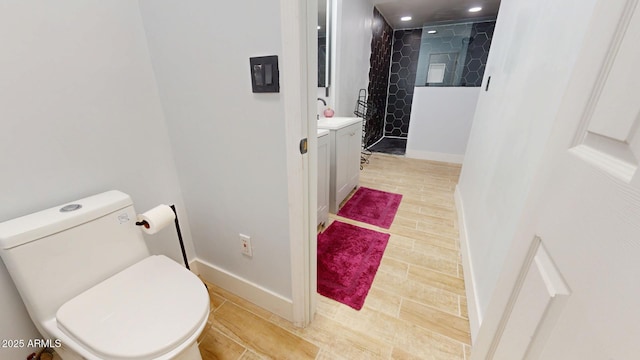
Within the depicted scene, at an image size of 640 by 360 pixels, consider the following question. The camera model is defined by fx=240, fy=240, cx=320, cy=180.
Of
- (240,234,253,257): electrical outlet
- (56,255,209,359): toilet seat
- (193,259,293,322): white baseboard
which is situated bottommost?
(193,259,293,322): white baseboard

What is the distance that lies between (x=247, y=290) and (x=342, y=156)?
4.46ft

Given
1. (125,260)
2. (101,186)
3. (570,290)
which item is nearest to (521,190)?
(570,290)

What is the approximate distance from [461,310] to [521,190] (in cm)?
80

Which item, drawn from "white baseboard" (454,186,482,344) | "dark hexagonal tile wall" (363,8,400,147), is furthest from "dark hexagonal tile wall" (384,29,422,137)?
"white baseboard" (454,186,482,344)

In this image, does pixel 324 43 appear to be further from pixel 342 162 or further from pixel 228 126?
pixel 228 126

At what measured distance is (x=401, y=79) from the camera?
5371 millimetres

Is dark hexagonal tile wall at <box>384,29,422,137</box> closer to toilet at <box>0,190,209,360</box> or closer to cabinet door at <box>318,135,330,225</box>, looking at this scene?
cabinet door at <box>318,135,330,225</box>

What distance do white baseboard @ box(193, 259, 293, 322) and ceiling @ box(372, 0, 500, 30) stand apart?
3.95 metres

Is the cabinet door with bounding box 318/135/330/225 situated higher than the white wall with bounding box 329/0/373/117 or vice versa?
the white wall with bounding box 329/0/373/117

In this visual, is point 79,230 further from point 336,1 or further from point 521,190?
point 336,1

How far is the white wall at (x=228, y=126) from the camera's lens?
91 cm

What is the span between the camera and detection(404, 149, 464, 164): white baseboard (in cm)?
373

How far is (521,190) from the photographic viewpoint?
0.93m

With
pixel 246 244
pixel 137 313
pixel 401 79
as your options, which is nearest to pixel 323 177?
pixel 246 244
